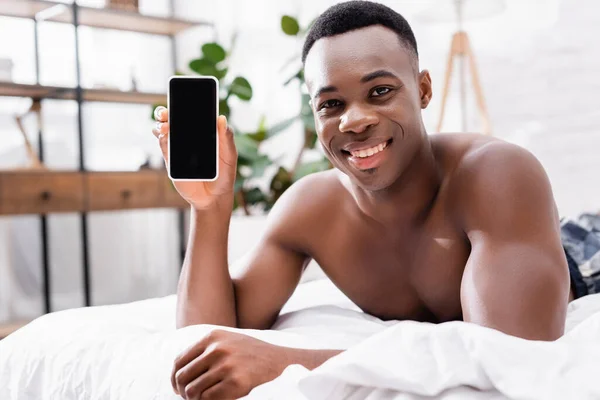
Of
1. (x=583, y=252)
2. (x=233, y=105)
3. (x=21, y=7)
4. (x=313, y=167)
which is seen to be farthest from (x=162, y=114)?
(x=233, y=105)

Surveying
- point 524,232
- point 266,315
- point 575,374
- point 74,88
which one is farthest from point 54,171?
point 575,374

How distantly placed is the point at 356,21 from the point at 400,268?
0.39 m

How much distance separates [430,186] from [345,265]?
0.20 metres

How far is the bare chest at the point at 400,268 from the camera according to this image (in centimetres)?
101

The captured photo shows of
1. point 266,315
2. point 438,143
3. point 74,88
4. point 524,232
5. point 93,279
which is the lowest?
point 93,279

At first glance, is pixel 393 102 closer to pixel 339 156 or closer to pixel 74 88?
pixel 339 156

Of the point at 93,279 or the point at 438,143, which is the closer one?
the point at 438,143

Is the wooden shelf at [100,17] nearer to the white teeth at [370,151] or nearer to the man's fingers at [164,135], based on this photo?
the man's fingers at [164,135]

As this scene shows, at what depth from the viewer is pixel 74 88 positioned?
10.3 ft

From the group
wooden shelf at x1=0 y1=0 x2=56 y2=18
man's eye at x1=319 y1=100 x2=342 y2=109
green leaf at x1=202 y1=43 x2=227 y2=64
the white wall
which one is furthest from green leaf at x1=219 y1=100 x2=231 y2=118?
man's eye at x1=319 y1=100 x2=342 y2=109

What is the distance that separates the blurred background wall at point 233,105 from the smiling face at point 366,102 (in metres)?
1.50

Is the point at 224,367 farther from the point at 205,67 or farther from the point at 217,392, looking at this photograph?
the point at 205,67

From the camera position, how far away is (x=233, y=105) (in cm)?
367

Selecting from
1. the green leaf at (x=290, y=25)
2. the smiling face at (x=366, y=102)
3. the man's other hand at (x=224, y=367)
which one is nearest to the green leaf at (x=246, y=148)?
the green leaf at (x=290, y=25)
